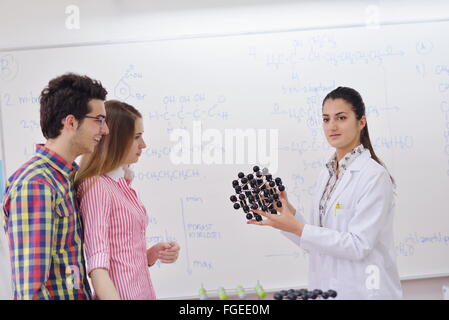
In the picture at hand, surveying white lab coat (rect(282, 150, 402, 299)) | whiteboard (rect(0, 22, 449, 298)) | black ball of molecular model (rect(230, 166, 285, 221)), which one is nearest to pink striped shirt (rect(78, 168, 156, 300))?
black ball of molecular model (rect(230, 166, 285, 221))

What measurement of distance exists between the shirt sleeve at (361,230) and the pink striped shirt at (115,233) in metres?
0.55

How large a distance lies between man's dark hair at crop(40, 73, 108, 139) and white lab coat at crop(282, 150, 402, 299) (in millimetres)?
828

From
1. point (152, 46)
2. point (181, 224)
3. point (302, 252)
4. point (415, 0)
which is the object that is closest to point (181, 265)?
point (181, 224)

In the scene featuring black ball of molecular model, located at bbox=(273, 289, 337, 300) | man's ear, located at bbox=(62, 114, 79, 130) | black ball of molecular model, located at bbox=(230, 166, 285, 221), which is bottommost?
black ball of molecular model, located at bbox=(273, 289, 337, 300)

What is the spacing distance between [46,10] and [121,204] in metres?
1.24

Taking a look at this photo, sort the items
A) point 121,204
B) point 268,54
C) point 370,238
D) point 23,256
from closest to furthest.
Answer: point 23,256 → point 121,204 → point 370,238 → point 268,54

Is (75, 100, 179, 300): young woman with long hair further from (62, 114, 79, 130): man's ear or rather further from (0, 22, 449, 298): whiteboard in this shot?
(0, 22, 449, 298): whiteboard

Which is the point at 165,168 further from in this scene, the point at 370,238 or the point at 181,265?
the point at 370,238

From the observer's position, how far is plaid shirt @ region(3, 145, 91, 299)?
4.25ft

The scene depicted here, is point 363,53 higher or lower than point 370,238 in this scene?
higher

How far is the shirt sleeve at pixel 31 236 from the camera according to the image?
4.24ft

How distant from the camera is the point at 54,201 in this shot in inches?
53.2

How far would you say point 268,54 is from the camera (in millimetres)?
2252

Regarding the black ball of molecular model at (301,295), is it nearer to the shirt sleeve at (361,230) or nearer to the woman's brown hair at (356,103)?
the shirt sleeve at (361,230)
